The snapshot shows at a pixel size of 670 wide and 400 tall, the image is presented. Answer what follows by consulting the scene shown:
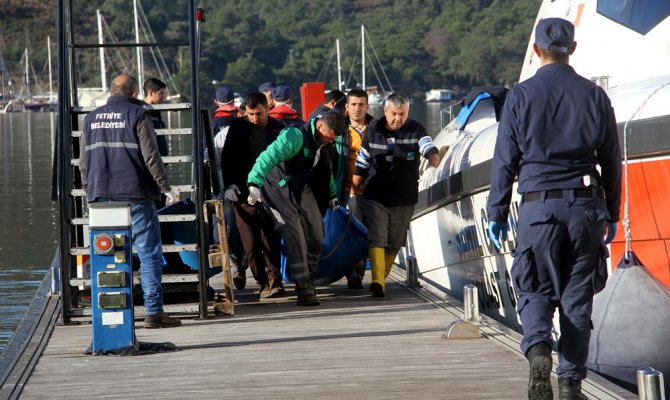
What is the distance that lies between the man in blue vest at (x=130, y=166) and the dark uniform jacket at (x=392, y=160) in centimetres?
217

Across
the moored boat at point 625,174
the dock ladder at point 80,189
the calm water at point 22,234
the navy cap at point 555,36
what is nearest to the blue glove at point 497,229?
the navy cap at point 555,36

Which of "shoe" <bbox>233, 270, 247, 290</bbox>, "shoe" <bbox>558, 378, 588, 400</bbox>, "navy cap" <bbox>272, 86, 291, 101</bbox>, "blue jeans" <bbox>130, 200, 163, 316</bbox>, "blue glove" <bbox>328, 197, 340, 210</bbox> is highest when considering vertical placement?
"navy cap" <bbox>272, 86, 291, 101</bbox>

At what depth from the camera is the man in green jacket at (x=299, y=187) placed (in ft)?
29.7

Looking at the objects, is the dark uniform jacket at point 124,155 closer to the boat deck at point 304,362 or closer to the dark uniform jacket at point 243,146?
the boat deck at point 304,362

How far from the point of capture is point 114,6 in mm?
131875

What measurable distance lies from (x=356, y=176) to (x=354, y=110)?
2.36ft

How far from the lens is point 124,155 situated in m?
8.02

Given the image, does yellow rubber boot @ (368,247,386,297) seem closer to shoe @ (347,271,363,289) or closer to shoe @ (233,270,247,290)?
shoe @ (347,271,363,289)

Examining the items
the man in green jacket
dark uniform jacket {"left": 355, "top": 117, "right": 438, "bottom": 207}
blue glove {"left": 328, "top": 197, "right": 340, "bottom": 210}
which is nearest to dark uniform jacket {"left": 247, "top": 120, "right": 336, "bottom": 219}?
the man in green jacket

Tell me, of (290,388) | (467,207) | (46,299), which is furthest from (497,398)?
(46,299)

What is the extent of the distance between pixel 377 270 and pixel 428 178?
2.24 m

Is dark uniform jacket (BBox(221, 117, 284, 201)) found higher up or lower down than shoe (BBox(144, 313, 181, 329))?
higher up

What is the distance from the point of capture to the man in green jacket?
9.06 meters

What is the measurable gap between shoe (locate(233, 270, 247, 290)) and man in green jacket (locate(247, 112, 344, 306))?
3.43ft
